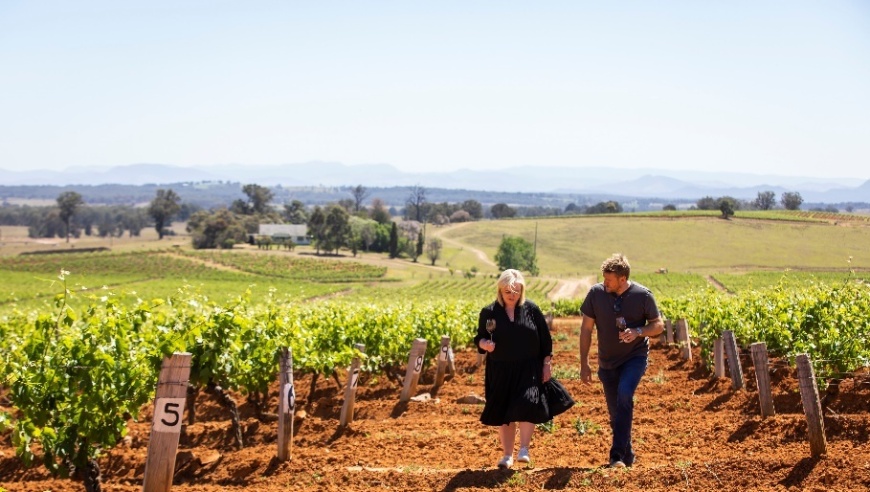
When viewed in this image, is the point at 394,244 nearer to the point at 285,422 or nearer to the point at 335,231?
the point at 335,231

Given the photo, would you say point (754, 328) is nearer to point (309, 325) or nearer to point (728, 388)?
point (728, 388)

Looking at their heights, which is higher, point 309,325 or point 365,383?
point 309,325

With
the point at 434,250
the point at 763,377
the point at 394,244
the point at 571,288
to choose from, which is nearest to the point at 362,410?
the point at 763,377

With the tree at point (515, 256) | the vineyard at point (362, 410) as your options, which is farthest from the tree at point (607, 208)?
the vineyard at point (362, 410)

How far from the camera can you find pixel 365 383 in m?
13.5

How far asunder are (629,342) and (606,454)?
3.71 feet

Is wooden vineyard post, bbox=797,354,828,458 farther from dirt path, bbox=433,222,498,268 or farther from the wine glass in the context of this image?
dirt path, bbox=433,222,498,268

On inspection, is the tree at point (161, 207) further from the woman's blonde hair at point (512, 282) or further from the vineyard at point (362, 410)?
the woman's blonde hair at point (512, 282)

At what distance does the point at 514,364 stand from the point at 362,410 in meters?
4.11

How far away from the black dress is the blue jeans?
0.60m

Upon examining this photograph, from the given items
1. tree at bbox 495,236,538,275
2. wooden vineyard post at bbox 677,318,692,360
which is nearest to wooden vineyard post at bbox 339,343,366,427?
wooden vineyard post at bbox 677,318,692,360

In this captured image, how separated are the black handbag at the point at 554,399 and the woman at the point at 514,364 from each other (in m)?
0.10

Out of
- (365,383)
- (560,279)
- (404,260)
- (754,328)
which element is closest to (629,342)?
(754,328)

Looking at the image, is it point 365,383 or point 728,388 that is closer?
point 728,388
